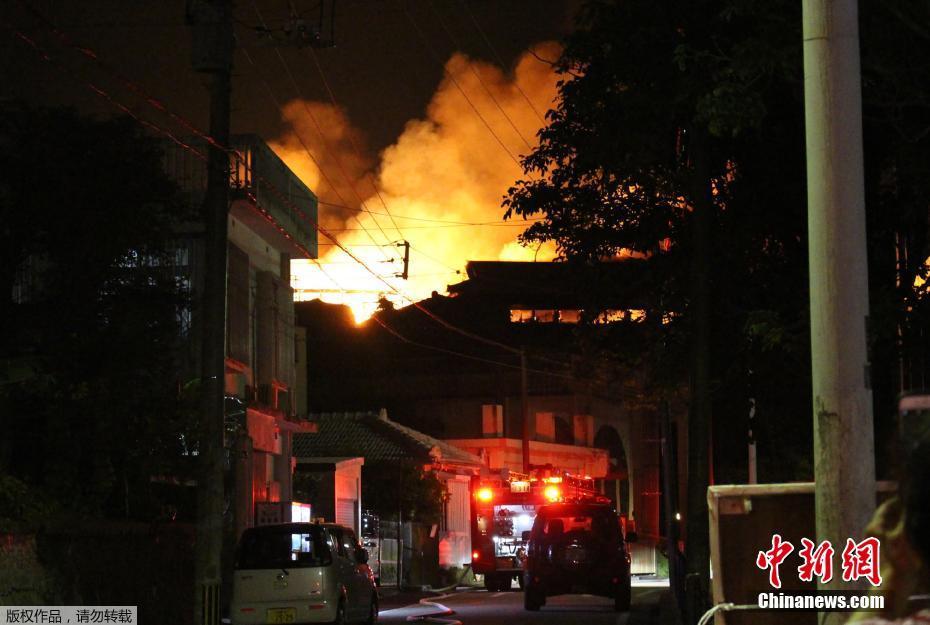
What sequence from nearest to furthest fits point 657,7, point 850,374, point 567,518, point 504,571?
point 850,374, point 657,7, point 567,518, point 504,571

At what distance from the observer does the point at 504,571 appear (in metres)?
37.7

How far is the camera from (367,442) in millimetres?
45875

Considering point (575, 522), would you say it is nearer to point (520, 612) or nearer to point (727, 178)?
point (520, 612)

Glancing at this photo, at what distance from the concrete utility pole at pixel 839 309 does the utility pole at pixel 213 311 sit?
11.2 metres

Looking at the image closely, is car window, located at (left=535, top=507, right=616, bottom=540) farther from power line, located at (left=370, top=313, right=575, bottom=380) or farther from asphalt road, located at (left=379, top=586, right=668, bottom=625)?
power line, located at (left=370, top=313, right=575, bottom=380)

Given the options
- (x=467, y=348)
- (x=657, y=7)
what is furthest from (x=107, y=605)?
(x=467, y=348)

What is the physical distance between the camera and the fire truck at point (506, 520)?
3716 centimetres

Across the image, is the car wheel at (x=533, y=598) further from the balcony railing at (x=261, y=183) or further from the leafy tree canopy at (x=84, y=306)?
the balcony railing at (x=261, y=183)

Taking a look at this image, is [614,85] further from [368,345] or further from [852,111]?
[368,345]

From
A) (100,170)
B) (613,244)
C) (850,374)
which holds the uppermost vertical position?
(100,170)

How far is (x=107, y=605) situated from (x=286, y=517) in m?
10.2

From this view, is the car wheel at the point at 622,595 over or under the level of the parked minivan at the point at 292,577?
under

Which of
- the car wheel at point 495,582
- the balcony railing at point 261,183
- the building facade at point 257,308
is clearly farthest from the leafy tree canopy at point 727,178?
the car wheel at point 495,582

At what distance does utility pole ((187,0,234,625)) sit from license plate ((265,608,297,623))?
2938 millimetres
